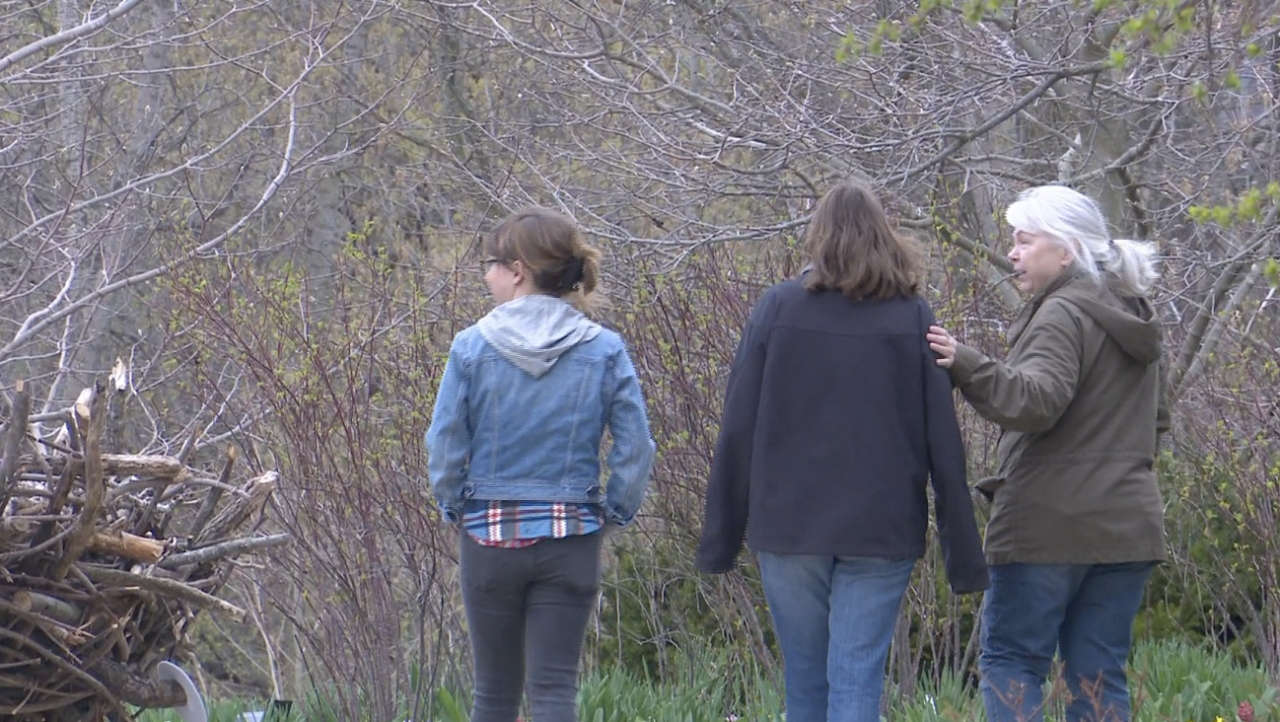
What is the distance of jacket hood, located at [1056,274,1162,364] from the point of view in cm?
357

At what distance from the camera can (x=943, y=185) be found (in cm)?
770

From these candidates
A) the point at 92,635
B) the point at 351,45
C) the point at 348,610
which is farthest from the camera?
the point at 351,45

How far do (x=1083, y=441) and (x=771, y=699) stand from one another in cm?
172

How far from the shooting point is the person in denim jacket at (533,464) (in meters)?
3.40

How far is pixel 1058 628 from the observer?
3.70 meters

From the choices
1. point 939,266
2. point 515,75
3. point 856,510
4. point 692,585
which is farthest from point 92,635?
point 515,75

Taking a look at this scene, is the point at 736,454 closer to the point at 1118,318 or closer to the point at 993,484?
the point at 993,484

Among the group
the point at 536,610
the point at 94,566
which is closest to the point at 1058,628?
the point at 536,610

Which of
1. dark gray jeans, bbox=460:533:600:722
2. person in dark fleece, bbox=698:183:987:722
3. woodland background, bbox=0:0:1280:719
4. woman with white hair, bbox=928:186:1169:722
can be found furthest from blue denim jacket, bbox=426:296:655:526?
woodland background, bbox=0:0:1280:719

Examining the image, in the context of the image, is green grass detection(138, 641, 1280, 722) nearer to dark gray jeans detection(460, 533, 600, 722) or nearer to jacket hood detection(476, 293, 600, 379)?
dark gray jeans detection(460, 533, 600, 722)

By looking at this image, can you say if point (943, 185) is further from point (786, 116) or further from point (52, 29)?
point (52, 29)

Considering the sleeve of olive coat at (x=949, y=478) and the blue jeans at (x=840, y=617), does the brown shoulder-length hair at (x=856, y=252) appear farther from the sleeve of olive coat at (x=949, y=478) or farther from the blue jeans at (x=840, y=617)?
the blue jeans at (x=840, y=617)

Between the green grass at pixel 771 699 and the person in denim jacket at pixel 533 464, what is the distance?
136cm

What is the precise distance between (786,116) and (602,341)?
13.1ft
